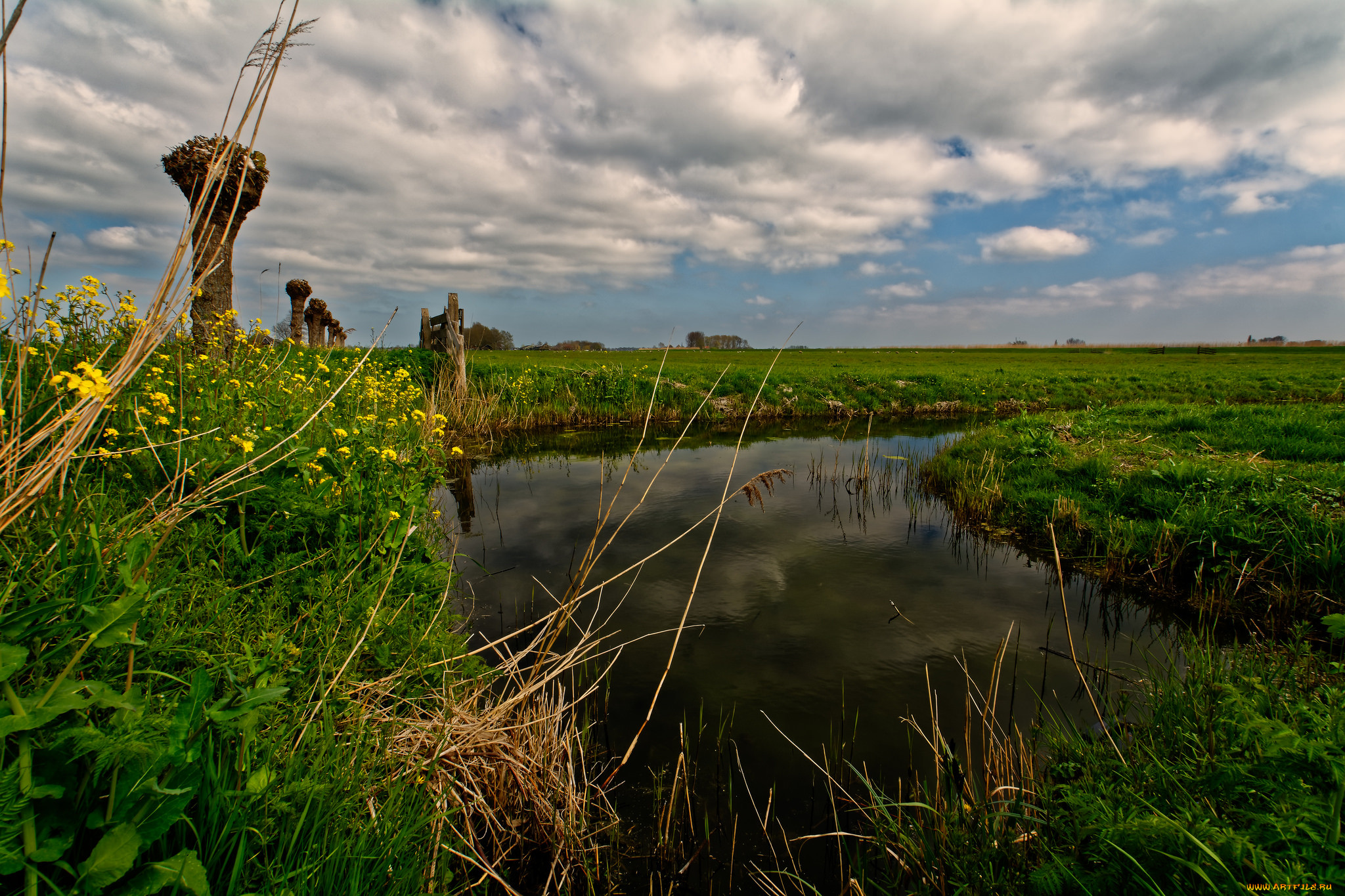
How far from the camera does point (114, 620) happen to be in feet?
4.25

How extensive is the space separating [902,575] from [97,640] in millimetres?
5888

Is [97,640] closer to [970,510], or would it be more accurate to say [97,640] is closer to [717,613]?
[717,613]

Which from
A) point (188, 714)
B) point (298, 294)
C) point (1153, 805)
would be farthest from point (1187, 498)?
point (298, 294)

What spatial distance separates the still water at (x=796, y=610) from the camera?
11.6 ft

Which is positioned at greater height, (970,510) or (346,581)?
(346,581)

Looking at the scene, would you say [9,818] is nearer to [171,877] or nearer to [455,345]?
[171,877]

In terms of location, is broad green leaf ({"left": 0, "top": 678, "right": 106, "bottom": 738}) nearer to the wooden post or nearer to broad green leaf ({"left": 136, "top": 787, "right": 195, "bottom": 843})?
broad green leaf ({"left": 136, "top": 787, "right": 195, "bottom": 843})

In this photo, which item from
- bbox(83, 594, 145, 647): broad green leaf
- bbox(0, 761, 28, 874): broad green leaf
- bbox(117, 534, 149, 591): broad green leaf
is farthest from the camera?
bbox(117, 534, 149, 591): broad green leaf

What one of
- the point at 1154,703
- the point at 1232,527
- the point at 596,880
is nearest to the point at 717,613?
the point at 596,880

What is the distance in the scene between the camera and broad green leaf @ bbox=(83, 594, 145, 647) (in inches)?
50.1

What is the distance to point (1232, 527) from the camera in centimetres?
531

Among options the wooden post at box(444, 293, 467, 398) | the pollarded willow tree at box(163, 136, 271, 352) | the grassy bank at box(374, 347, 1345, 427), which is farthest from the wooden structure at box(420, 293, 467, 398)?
the pollarded willow tree at box(163, 136, 271, 352)

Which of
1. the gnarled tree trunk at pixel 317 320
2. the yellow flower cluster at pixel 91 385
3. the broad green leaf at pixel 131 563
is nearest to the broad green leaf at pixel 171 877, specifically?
the broad green leaf at pixel 131 563

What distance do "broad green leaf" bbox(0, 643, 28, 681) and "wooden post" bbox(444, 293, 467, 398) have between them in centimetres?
1304
